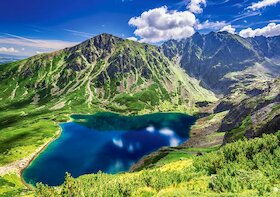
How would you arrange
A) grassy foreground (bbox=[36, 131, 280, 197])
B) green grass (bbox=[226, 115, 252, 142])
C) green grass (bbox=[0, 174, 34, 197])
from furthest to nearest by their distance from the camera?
green grass (bbox=[226, 115, 252, 142])
green grass (bbox=[0, 174, 34, 197])
grassy foreground (bbox=[36, 131, 280, 197])

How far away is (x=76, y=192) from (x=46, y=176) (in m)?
103

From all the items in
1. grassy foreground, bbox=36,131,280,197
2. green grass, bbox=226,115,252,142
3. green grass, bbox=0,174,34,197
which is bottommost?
green grass, bbox=0,174,34,197

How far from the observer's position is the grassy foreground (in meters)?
35.3

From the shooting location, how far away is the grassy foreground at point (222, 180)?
116ft

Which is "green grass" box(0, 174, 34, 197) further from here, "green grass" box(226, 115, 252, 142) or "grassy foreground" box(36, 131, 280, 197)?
"green grass" box(226, 115, 252, 142)

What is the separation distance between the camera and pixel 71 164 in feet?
503

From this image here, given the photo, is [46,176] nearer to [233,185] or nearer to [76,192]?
[76,192]

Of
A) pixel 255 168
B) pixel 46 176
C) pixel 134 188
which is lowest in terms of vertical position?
pixel 46 176

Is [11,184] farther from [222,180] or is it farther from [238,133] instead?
[222,180]

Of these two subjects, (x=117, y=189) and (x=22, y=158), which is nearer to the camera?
(x=117, y=189)

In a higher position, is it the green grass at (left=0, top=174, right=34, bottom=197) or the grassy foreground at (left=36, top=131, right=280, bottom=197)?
the grassy foreground at (left=36, top=131, right=280, bottom=197)

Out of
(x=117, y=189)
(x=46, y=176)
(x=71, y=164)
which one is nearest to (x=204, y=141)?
(x=71, y=164)

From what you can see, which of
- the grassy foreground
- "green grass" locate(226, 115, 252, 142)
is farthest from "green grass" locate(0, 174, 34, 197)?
"green grass" locate(226, 115, 252, 142)

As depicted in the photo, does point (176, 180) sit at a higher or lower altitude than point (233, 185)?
lower
